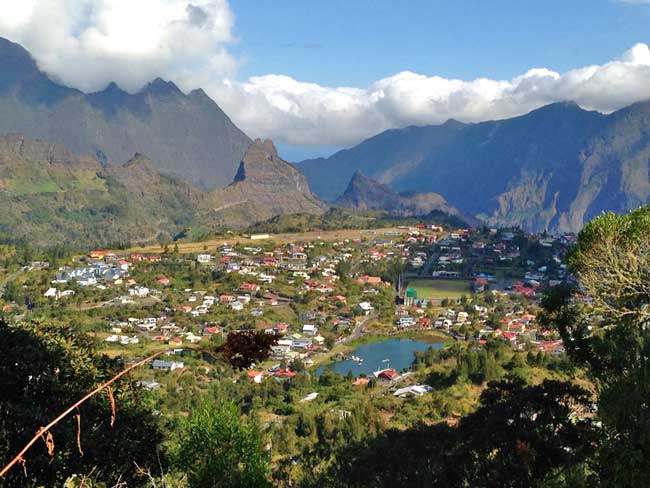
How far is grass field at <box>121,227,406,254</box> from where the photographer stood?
7125 cm

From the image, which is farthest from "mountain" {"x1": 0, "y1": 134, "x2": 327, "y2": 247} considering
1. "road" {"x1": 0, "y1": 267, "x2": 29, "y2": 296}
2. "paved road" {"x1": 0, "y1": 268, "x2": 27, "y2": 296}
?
Result: "paved road" {"x1": 0, "y1": 268, "x2": 27, "y2": 296}

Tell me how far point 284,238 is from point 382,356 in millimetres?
45985

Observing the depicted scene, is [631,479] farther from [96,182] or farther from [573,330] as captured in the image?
[96,182]

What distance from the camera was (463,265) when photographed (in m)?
66.8

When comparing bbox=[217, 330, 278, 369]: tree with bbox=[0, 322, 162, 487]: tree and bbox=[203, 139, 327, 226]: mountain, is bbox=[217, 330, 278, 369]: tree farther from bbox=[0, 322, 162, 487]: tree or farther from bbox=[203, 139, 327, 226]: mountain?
bbox=[203, 139, 327, 226]: mountain

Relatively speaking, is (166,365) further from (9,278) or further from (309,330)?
(9,278)

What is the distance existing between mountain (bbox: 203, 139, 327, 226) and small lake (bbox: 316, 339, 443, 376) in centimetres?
9623

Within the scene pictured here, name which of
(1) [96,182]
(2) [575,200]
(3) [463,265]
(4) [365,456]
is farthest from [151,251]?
(2) [575,200]

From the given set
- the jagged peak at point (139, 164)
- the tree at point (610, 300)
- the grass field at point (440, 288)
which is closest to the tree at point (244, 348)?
the tree at point (610, 300)

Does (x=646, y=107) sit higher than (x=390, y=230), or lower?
higher

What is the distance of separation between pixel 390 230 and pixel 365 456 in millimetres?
79855

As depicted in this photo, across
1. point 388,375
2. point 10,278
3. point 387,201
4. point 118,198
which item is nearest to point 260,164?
point 387,201

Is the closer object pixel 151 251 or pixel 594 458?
pixel 594 458

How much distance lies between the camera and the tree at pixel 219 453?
9070 millimetres
